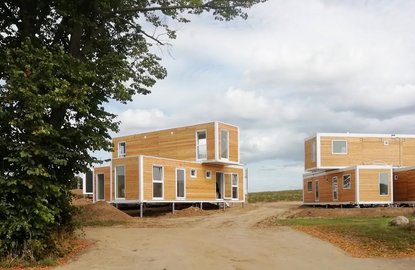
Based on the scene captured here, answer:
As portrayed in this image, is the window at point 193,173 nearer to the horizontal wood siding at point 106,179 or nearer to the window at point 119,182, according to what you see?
the window at point 119,182

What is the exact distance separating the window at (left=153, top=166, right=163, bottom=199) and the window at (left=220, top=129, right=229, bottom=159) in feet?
18.0

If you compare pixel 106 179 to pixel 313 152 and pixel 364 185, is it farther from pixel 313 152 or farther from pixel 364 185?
pixel 364 185

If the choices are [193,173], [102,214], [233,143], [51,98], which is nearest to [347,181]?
[233,143]

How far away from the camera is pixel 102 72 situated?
52.3 feet

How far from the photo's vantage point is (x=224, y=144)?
3644 centimetres

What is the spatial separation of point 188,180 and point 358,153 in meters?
13.2

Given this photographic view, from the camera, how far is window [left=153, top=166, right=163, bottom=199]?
31.7m

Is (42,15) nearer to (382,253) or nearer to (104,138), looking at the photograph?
(104,138)

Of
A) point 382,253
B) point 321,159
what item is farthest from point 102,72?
point 321,159

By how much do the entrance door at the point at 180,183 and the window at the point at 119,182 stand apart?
11.8 ft

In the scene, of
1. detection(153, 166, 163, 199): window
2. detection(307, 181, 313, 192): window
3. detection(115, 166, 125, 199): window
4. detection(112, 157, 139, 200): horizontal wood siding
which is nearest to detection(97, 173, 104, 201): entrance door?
detection(115, 166, 125, 199): window

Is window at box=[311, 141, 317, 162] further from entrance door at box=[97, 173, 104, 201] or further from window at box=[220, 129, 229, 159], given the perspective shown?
entrance door at box=[97, 173, 104, 201]

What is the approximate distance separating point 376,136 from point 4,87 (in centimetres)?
3170

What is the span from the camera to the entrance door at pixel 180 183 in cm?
3372
